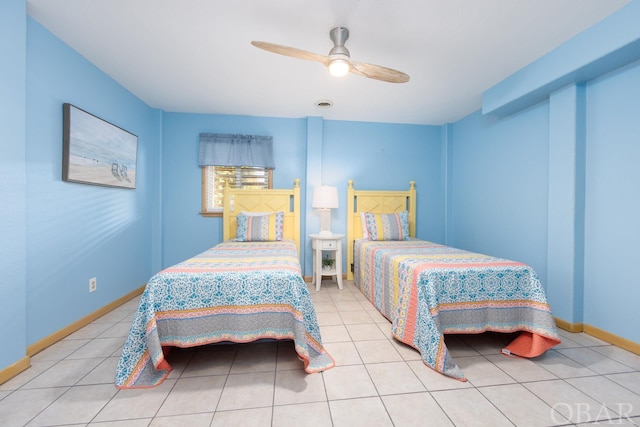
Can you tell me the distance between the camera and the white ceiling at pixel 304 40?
176 centimetres

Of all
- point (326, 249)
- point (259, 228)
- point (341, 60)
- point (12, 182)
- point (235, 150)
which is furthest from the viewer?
point (235, 150)

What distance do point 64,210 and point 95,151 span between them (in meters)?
0.61

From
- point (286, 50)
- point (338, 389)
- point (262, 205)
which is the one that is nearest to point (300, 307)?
point (338, 389)

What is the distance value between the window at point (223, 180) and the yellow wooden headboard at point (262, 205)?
0.44 feet

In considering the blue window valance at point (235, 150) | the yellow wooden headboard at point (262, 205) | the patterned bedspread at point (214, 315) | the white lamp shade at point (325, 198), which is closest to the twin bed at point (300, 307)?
the patterned bedspread at point (214, 315)

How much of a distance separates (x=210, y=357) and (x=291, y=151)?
2.79 m

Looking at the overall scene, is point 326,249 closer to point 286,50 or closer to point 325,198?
point 325,198

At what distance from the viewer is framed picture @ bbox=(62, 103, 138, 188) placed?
2.16 m

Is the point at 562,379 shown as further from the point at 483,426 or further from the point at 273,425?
the point at 273,425

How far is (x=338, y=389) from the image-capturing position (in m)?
1.54

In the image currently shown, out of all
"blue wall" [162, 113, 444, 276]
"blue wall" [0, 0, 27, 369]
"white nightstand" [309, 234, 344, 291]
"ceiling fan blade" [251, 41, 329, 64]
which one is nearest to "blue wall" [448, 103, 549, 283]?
"blue wall" [162, 113, 444, 276]

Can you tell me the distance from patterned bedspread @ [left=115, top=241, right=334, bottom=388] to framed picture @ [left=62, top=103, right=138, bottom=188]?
1410 mm

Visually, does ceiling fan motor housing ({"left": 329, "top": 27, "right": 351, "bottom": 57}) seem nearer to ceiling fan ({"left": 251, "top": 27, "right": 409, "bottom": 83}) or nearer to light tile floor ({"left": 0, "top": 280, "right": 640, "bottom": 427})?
ceiling fan ({"left": 251, "top": 27, "right": 409, "bottom": 83})

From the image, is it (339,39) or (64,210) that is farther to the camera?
(64,210)
